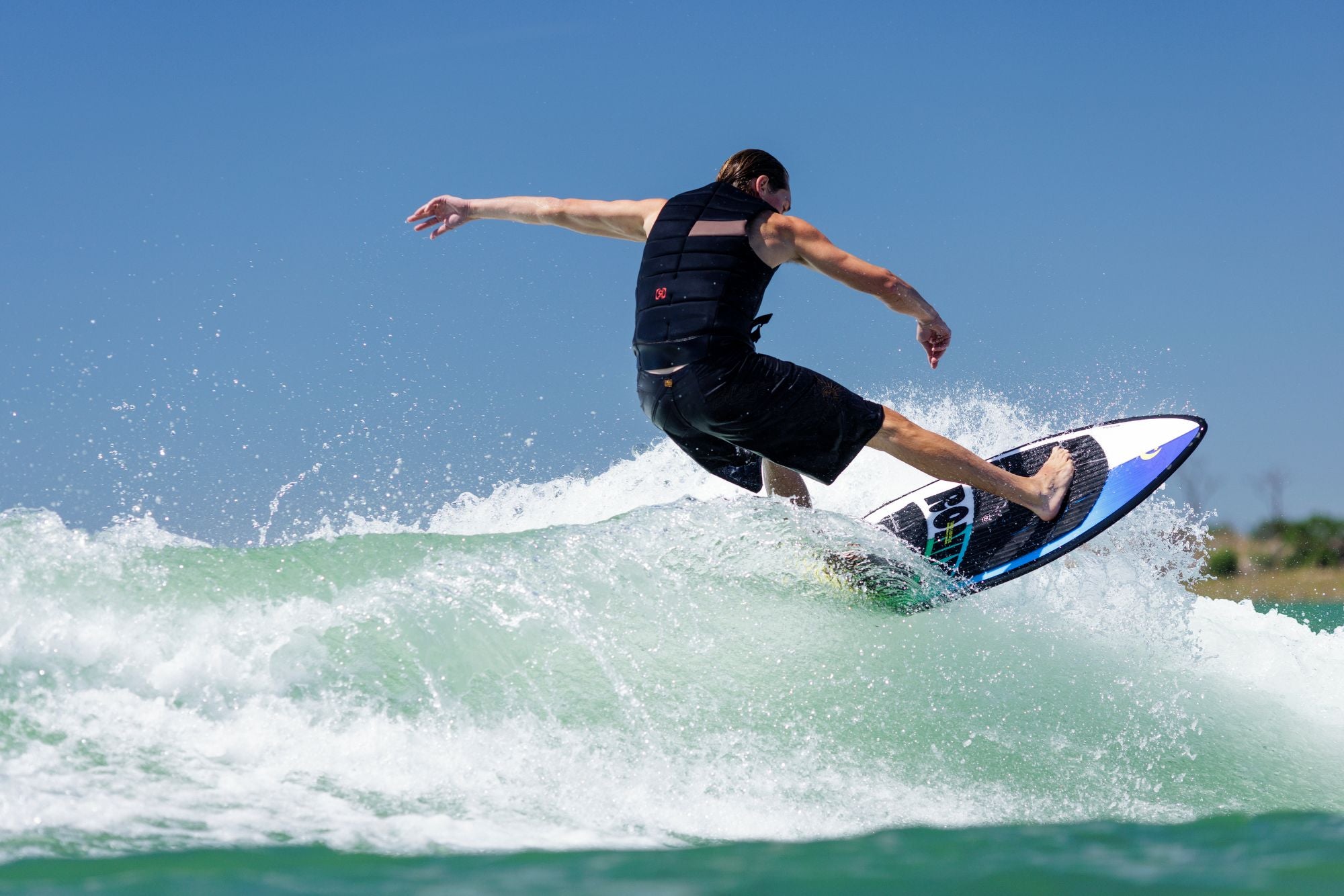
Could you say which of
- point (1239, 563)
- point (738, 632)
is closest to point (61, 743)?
point (738, 632)

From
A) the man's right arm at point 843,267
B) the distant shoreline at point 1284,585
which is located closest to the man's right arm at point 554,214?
the man's right arm at point 843,267

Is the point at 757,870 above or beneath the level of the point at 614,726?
beneath

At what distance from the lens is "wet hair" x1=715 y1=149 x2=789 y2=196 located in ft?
17.6

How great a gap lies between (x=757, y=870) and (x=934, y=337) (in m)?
3.24

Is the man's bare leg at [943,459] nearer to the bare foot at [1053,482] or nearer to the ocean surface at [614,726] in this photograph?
the bare foot at [1053,482]

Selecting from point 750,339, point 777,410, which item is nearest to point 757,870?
point 777,410

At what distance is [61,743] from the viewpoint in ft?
11.1

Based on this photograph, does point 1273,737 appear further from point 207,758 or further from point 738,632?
point 207,758

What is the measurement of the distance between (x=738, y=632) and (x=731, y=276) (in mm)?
1678

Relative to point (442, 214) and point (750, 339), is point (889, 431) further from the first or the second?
point (442, 214)

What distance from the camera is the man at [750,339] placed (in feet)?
16.9

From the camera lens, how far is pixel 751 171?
5387mm

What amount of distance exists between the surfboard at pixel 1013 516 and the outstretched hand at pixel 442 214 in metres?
3.08

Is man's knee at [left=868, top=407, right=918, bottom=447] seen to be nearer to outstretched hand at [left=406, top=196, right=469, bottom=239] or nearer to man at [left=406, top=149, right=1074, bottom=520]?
man at [left=406, top=149, right=1074, bottom=520]
